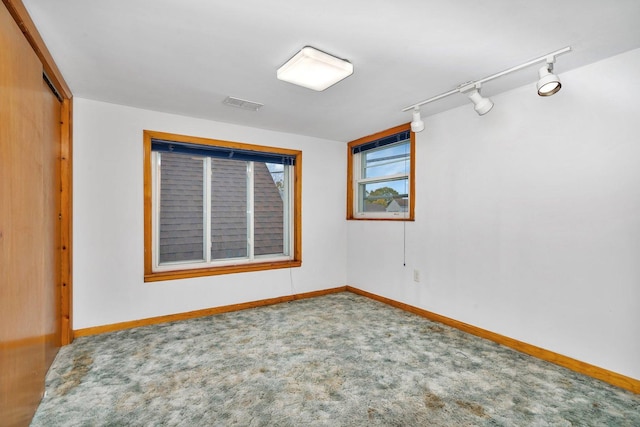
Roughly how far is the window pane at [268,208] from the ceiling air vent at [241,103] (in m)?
1.01

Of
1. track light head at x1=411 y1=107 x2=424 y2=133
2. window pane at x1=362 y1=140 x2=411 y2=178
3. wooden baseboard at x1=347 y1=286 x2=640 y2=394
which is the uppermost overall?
track light head at x1=411 y1=107 x2=424 y2=133

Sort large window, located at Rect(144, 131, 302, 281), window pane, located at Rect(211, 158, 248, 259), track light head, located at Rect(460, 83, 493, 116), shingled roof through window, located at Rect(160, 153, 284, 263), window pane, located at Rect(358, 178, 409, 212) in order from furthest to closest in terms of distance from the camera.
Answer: window pane, located at Rect(358, 178, 409, 212) → window pane, located at Rect(211, 158, 248, 259) → shingled roof through window, located at Rect(160, 153, 284, 263) → large window, located at Rect(144, 131, 302, 281) → track light head, located at Rect(460, 83, 493, 116)

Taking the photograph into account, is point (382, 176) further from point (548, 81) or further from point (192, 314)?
point (192, 314)

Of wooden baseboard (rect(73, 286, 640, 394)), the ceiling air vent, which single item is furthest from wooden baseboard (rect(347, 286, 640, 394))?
the ceiling air vent

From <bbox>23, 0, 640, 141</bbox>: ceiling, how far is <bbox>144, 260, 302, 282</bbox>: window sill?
5.91 feet

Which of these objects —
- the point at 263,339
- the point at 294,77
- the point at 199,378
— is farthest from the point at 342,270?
the point at 294,77

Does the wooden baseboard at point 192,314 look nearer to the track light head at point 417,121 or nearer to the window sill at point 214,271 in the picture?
the window sill at point 214,271

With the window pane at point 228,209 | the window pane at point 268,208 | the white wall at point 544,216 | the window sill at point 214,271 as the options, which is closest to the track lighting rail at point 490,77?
the white wall at point 544,216

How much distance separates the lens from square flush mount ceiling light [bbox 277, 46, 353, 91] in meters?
1.95

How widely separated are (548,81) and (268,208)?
3166mm

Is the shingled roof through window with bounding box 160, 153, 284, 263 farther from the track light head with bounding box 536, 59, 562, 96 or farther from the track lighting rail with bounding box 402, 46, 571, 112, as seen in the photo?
the track light head with bounding box 536, 59, 562, 96

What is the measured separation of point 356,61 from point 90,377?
2.92m

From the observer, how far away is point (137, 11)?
1604mm

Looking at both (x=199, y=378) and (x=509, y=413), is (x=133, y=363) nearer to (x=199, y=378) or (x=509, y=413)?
(x=199, y=378)
